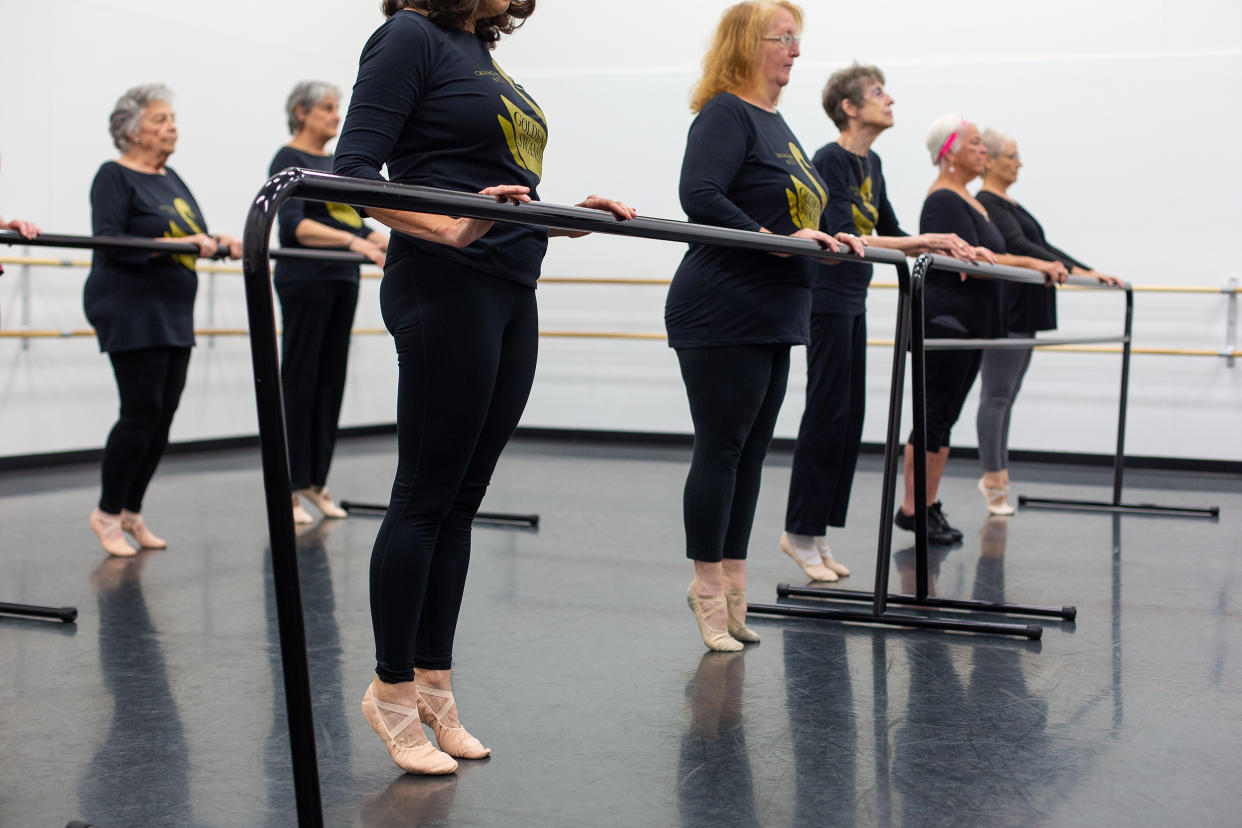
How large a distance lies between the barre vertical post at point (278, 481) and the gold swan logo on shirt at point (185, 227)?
2.36 metres

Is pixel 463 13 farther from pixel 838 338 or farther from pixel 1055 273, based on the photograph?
pixel 1055 273

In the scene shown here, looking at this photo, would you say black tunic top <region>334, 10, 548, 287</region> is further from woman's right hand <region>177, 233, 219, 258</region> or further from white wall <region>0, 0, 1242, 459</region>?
white wall <region>0, 0, 1242, 459</region>

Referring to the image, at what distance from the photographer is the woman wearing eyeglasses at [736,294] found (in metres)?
2.42

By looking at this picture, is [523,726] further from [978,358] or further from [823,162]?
[978,358]

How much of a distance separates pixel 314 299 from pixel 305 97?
636mm

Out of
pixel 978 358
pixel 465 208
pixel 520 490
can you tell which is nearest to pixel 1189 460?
pixel 978 358

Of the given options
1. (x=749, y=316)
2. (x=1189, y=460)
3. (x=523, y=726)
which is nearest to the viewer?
(x=523, y=726)

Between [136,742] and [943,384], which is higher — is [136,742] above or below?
below

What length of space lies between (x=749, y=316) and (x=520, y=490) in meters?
2.67

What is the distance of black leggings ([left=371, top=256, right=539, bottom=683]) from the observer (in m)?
1.66

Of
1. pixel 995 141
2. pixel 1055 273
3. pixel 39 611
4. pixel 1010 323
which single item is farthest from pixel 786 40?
pixel 1010 323

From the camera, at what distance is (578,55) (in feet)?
22.7

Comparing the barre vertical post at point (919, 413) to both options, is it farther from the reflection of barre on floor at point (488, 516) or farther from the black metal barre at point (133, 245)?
the black metal barre at point (133, 245)

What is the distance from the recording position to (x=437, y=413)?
167cm
